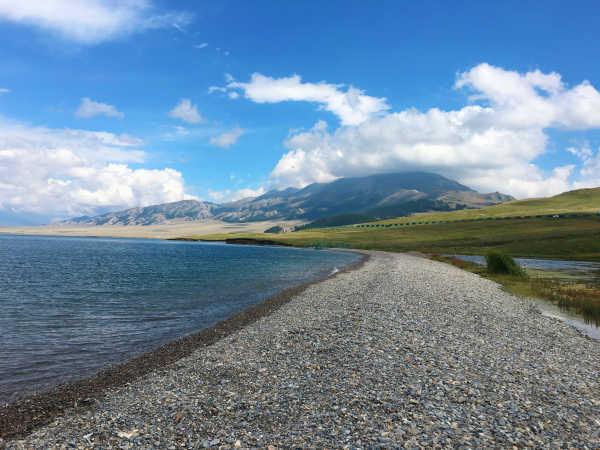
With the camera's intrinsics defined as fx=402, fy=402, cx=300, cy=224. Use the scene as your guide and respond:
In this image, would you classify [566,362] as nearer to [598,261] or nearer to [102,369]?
[102,369]

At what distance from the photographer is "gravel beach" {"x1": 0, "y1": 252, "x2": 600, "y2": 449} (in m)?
13.5

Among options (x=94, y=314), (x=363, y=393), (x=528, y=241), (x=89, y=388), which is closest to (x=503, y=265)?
(x=363, y=393)

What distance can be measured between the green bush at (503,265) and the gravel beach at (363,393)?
42.3 meters

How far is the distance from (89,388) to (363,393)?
44.1 ft

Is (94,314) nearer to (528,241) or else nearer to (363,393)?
(363,393)

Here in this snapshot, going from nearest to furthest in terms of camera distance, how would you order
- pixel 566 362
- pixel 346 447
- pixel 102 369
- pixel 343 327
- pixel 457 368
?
1. pixel 346 447
2. pixel 457 368
3. pixel 566 362
4. pixel 102 369
5. pixel 343 327

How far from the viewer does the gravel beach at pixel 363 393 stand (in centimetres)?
1347

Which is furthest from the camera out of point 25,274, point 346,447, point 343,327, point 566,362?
point 25,274

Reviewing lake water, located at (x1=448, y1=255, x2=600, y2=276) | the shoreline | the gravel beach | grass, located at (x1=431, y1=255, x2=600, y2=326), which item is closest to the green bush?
grass, located at (x1=431, y1=255, x2=600, y2=326)

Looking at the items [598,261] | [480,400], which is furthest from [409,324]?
[598,261]

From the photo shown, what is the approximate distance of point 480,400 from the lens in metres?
15.9

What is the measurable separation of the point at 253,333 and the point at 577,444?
20530 mm

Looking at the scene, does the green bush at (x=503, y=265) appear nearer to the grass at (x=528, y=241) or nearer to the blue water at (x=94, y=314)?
the blue water at (x=94, y=314)

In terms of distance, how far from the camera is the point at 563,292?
4962cm
